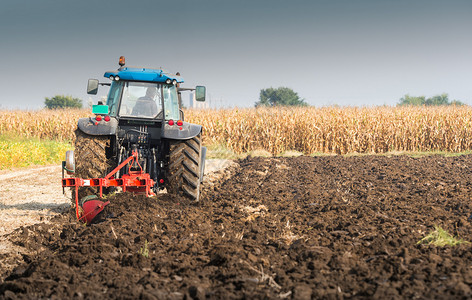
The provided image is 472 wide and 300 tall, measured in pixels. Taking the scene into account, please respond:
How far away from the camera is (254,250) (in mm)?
4734

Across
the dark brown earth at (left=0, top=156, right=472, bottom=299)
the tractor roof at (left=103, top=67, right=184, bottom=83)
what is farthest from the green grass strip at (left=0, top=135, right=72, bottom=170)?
the dark brown earth at (left=0, top=156, right=472, bottom=299)

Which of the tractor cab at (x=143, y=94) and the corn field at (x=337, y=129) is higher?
the tractor cab at (x=143, y=94)

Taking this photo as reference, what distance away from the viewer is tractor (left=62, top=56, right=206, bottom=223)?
6.86 m

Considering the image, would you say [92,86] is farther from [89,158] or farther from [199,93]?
[199,93]

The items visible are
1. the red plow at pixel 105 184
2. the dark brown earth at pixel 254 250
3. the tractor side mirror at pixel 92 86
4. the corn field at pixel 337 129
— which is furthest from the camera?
the corn field at pixel 337 129

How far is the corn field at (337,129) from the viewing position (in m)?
21.9

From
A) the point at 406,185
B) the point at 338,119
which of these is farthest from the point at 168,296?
the point at 338,119

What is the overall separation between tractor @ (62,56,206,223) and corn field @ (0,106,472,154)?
14.0 metres

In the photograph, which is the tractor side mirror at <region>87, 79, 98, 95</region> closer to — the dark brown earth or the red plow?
the red plow

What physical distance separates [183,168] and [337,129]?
51.6 feet

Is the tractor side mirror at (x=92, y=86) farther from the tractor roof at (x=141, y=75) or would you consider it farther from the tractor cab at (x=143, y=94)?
the tractor roof at (x=141, y=75)

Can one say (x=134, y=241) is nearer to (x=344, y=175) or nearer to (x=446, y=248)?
(x=446, y=248)

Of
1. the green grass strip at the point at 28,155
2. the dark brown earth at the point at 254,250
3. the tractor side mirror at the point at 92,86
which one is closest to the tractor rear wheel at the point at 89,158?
the dark brown earth at the point at 254,250

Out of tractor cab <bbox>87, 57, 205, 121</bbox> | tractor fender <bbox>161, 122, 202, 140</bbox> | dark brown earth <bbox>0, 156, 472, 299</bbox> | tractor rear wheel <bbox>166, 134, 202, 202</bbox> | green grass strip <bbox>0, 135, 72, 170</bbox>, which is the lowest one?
green grass strip <bbox>0, 135, 72, 170</bbox>
